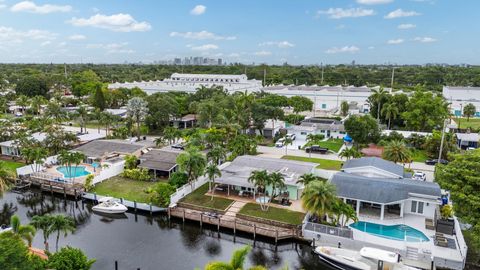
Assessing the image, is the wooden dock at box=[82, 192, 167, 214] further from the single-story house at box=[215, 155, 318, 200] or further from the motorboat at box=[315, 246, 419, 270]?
the motorboat at box=[315, 246, 419, 270]

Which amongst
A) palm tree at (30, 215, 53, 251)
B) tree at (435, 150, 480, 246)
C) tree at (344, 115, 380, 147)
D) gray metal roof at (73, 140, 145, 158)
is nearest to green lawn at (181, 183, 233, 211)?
palm tree at (30, 215, 53, 251)

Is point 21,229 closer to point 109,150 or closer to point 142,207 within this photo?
point 142,207

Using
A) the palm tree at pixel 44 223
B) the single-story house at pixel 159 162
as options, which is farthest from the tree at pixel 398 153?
the palm tree at pixel 44 223

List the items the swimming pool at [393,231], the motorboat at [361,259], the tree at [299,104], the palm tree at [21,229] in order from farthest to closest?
the tree at [299,104]
the swimming pool at [393,231]
the motorboat at [361,259]
the palm tree at [21,229]

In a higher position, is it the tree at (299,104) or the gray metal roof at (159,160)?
the tree at (299,104)

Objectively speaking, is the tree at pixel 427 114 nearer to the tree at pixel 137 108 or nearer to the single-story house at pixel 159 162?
the single-story house at pixel 159 162

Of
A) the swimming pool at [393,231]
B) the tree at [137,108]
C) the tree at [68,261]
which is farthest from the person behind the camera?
the tree at [137,108]

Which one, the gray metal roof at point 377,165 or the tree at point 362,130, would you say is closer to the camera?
the gray metal roof at point 377,165

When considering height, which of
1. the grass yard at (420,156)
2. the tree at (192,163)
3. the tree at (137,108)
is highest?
the tree at (137,108)
